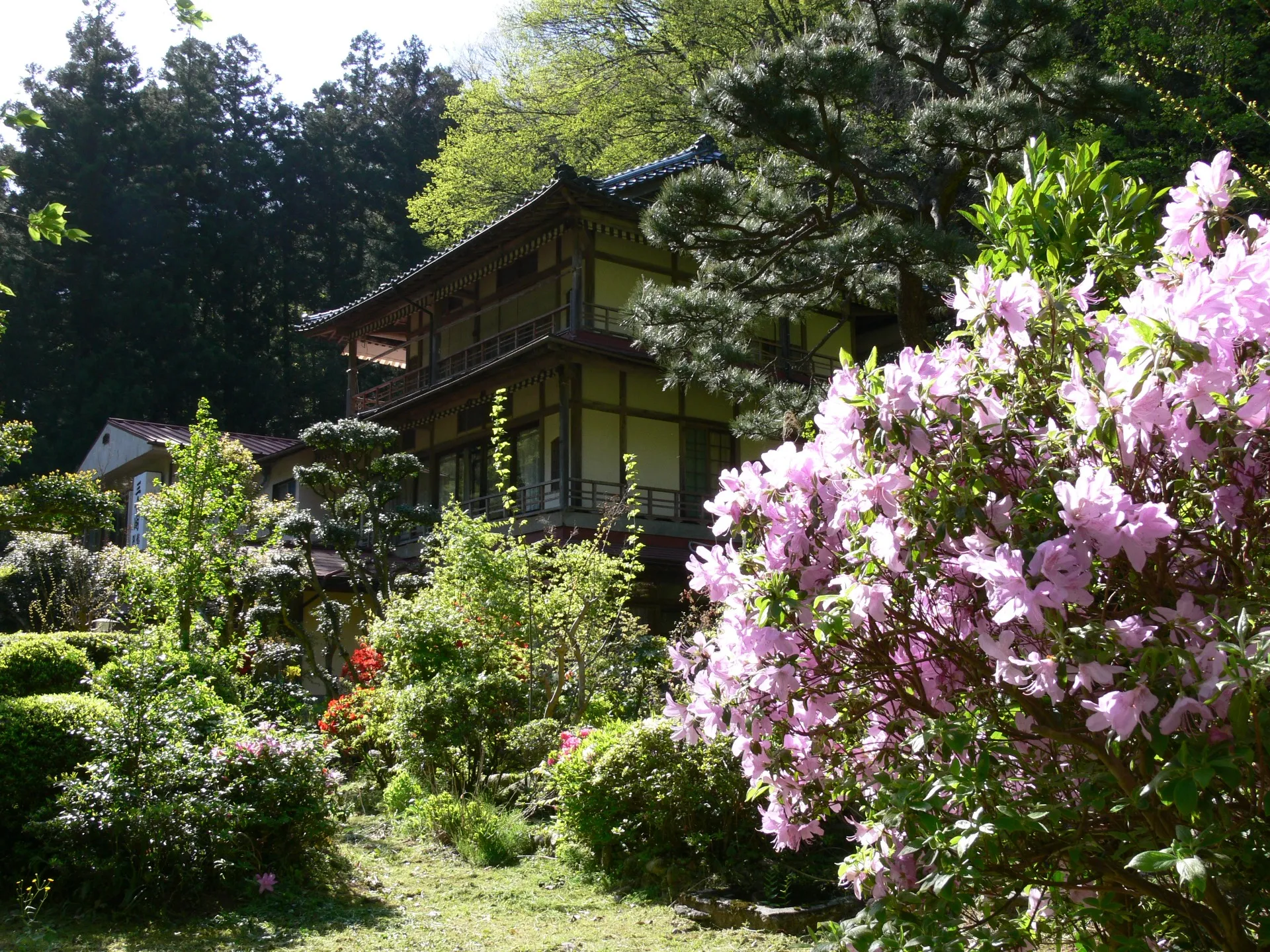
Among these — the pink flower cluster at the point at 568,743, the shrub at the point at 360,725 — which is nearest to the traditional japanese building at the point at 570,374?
the shrub at the point at 360,725

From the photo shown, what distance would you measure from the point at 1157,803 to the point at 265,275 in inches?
1506

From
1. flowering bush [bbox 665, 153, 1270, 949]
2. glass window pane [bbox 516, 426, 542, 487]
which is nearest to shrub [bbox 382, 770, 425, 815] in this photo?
flowering bush [bbox 665, 153, 1270, 949]

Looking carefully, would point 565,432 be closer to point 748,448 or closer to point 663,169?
point 748,448

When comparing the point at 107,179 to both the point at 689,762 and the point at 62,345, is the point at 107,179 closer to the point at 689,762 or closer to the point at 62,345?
the point at 62,345

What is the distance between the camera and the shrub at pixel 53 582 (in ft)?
53.1

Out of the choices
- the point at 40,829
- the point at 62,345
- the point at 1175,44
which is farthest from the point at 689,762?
the point at 62,345

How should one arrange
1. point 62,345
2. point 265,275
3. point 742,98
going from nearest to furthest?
1. point 742,98
2. point 62,345
3. point 265,275

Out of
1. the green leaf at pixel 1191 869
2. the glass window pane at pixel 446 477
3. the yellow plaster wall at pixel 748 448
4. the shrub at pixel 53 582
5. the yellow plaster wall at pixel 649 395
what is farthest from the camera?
the glass window pane at pixel 446 477

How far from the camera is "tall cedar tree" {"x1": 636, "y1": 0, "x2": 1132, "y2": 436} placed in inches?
409

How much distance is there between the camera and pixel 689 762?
20.7 feet

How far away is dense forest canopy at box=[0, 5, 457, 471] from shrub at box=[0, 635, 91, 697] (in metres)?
26.3

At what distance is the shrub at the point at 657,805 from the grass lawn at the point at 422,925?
0.30 m

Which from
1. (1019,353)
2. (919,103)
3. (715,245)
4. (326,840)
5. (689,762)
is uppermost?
(919,103)

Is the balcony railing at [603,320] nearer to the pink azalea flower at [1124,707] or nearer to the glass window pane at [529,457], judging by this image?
the glass window pane at [529,457]
